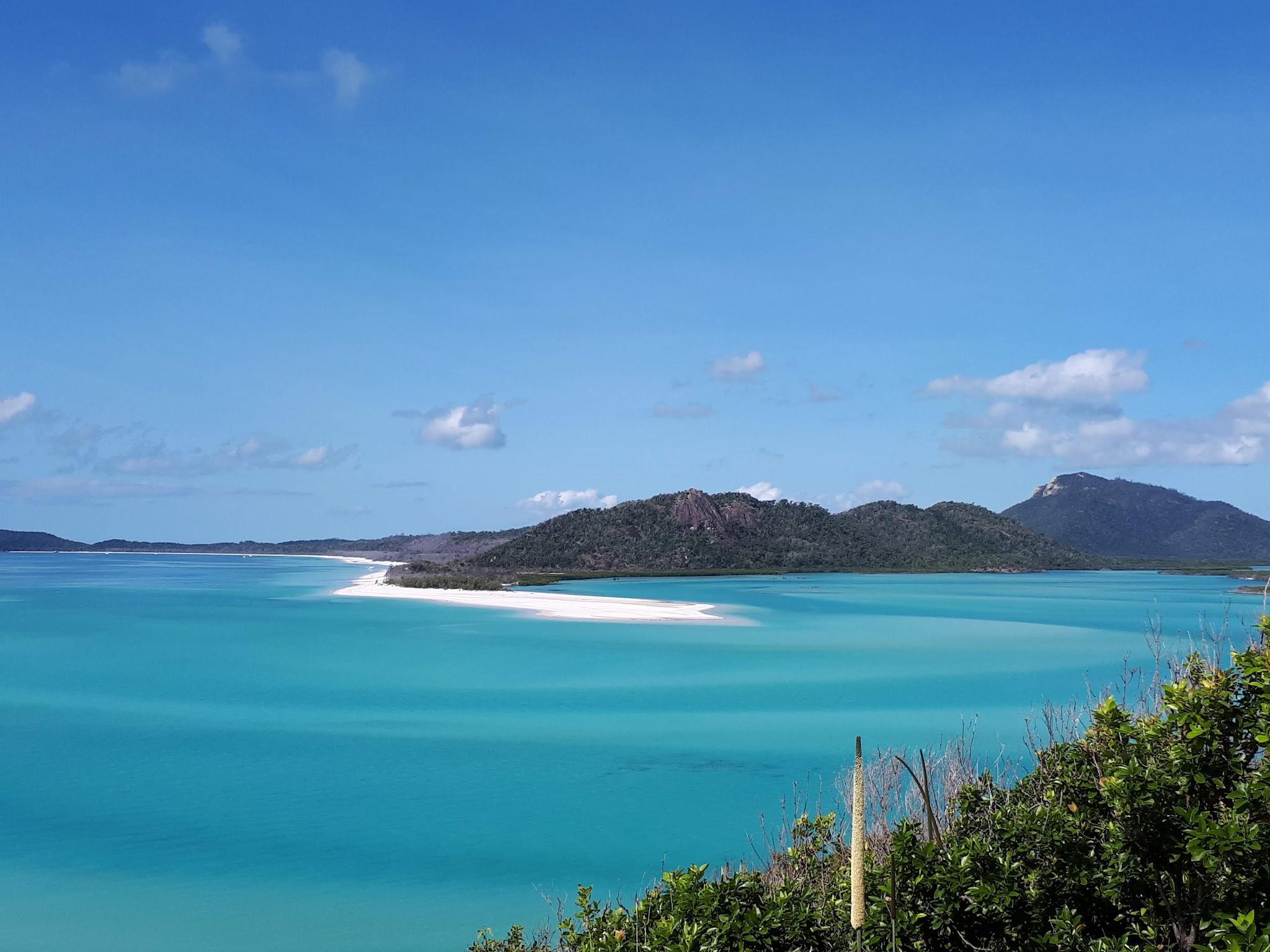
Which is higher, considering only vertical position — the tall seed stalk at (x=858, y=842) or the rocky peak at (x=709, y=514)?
the rocky peak at (x=709, y=514)

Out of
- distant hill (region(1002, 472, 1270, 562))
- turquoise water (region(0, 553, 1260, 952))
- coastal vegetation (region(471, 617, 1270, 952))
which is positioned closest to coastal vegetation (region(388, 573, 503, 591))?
turquoise water (region(0, 553, 1260, 952))

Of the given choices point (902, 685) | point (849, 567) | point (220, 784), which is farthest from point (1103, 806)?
point (849, 567)

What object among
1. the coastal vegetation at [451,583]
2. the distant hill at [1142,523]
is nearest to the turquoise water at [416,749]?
the coastal vegetation at [451,583]

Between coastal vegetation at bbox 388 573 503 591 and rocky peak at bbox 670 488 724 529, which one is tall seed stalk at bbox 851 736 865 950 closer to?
coastal vegetation at bbox 388 573 503 591

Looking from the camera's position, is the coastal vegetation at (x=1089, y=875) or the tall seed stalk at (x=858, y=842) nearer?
the tall seed stalk at (x=858, y=842)

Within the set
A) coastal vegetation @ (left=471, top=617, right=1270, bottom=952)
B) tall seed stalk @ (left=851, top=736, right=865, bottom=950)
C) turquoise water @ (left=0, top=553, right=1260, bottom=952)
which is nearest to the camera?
tall seed stalk @ (left=851, top=736, right=865, bottom=950)

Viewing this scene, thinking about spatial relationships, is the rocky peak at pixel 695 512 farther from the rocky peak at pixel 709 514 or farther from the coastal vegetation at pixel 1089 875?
the coastal vegetation at pixel 1089 875
